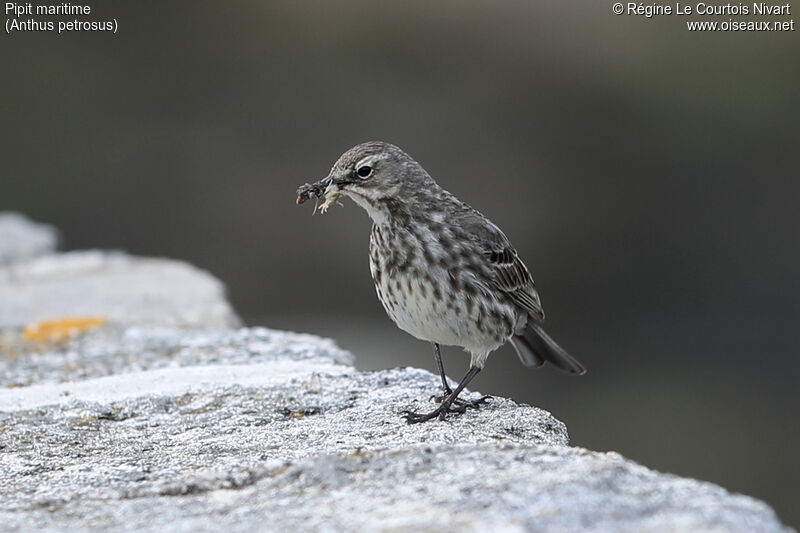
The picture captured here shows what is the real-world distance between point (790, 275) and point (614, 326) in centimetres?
219

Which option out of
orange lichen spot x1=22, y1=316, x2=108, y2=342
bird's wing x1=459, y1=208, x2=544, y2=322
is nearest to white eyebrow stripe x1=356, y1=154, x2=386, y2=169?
bird's wing x1=459, y1=208, x2=544, y2=322

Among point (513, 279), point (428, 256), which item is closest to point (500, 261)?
point (513, 279)

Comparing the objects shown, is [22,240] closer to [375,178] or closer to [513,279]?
[375,178]

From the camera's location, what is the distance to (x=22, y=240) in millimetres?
6715

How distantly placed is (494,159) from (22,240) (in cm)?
714

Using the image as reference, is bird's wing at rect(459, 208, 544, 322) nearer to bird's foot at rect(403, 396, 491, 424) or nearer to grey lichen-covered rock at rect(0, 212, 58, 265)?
bird's foot at rect(403, 396, 491, 424)

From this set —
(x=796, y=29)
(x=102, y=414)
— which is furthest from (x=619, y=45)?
(x=102, y=414)

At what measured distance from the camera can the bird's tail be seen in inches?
195

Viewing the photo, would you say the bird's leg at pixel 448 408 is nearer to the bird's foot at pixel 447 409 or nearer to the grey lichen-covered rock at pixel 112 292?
the bird's foot at pixel 447 409

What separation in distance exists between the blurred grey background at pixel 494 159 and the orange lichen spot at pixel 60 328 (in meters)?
6.52

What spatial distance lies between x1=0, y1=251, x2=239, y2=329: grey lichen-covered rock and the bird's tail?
50.2 inches

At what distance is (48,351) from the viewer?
459 centimetres

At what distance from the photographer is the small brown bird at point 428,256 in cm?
421

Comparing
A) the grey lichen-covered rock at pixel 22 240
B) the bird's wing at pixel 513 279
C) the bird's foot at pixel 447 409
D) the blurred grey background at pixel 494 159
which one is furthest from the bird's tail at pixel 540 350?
the blurred grey background at pixel 494 159
